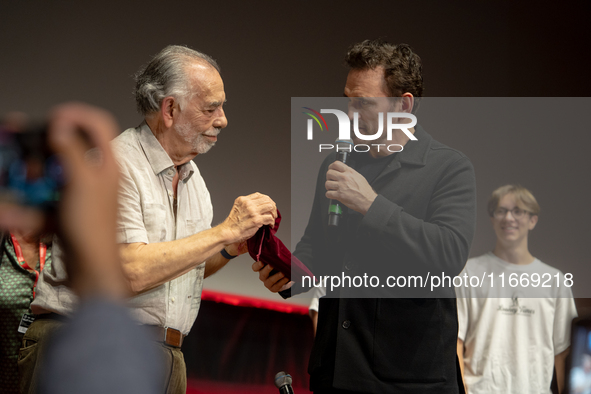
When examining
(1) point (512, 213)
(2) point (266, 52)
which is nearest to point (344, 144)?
(1) point (512, 213)

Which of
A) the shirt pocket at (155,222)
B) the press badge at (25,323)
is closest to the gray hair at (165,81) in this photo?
the shirt pocket at (155,222)

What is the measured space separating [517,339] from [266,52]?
8.06 ft

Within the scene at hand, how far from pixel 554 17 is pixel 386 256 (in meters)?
2.68

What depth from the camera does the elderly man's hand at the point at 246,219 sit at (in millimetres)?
1650

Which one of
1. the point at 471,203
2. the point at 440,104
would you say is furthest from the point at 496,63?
the point at 471,203

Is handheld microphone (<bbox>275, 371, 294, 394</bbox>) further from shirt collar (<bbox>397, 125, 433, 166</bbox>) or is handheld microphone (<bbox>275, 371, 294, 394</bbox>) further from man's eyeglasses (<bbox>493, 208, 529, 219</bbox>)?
man's eyeglasses (<bbox>493, 208, 529, 219</bbox>)

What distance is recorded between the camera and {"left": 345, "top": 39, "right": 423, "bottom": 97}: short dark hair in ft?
5.47

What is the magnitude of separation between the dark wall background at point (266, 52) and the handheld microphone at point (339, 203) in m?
1.61

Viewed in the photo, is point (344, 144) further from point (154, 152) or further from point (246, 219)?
point (154, 152)

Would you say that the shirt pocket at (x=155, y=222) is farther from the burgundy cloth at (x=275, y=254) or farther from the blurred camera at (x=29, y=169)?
the blurred camera at (x=29, y=169)

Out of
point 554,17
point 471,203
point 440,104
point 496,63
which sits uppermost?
point 554,17

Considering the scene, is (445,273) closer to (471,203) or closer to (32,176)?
(471,203)

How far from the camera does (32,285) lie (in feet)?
7.84

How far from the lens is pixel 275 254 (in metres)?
1.72
